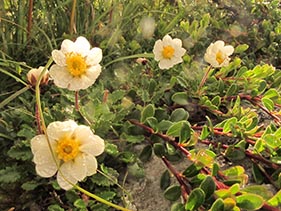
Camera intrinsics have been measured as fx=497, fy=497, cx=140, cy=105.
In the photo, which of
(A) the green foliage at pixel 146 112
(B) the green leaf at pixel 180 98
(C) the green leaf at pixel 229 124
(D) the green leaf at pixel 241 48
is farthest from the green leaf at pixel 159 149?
(D) the green leaf at pixel 241 48

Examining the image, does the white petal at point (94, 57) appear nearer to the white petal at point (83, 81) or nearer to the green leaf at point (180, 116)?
the white petal at point (83, 81)

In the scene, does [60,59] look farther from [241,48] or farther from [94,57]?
[241,48]

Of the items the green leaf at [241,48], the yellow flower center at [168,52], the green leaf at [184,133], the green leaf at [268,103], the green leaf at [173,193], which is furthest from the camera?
the green leaf at [241,48]

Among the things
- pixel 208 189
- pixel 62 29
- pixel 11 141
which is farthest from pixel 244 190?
pixel 62 29

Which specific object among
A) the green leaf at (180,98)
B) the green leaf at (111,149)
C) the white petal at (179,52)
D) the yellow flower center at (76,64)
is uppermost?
the yellow flower center at (76,64)

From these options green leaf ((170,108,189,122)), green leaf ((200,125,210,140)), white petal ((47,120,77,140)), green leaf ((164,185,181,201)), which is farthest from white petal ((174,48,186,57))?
white petal ((47,120,77,140))

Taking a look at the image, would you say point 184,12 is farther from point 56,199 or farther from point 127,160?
point 56,199
